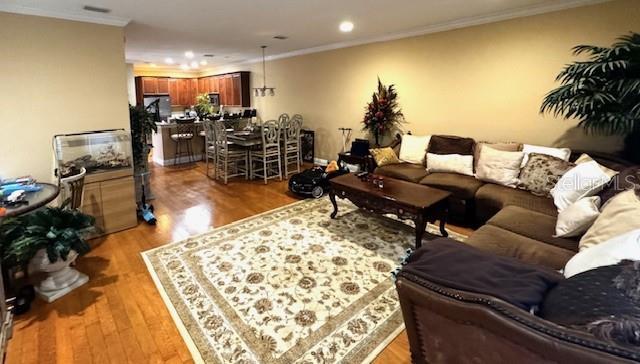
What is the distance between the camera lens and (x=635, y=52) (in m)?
2.59

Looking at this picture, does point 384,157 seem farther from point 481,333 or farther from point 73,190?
point 481,333

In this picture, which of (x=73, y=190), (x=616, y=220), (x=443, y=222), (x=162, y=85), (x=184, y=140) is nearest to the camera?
(x=616, y=220)

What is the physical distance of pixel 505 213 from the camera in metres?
2.84

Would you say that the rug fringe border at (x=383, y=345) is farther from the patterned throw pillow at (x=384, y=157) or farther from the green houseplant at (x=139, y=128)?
the green houseplant at (x=139, y=128)

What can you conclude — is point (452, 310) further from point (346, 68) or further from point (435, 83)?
point (346, 68)

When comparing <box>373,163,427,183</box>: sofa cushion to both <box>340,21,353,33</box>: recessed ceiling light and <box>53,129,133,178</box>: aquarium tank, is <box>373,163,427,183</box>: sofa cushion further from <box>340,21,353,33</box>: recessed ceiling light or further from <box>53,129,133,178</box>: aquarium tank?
<box>53,129,133,178</box>: aquarium tank

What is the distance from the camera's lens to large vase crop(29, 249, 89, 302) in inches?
95.4

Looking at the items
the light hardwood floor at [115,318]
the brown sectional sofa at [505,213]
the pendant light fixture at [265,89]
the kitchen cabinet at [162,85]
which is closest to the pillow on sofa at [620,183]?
the brown sectional sofa at [505,213]

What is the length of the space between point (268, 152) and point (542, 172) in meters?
4.14

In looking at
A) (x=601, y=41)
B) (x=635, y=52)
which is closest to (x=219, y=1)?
(x=635, y=52)

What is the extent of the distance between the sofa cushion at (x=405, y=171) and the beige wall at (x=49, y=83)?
11.5 ft

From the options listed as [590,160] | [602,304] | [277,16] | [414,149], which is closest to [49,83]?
[277,16]

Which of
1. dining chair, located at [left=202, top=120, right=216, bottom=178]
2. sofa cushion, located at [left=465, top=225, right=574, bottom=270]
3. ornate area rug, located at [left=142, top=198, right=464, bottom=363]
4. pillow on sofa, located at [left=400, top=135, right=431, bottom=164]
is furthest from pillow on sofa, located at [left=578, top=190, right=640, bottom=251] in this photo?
dining chair, located at [left=202, top=120, right=216, bottom=178]

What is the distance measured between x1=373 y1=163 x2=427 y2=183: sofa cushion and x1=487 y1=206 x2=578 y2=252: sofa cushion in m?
1.37
